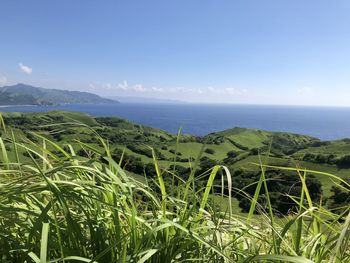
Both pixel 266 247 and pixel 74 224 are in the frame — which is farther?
pixel 266 247

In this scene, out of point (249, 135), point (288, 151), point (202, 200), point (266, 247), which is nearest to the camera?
point (202, 200)

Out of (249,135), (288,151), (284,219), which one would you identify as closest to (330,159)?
(288,151)

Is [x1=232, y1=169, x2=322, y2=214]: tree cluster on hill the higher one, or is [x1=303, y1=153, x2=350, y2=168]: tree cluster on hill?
[x1=232, y1=169, x2=322, y2=214]: tree cluster on hill

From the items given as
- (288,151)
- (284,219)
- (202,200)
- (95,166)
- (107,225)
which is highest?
(95,166)

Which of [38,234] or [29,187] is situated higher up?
[29,187]

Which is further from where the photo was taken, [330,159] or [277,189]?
[330,159]

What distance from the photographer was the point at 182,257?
178 cm

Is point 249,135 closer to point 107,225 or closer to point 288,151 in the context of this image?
point 288,151

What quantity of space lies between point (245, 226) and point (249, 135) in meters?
148

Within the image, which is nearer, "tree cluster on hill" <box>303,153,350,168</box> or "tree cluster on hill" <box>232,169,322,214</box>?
"tree cluster on hill" <box>232,169,322,214</box>

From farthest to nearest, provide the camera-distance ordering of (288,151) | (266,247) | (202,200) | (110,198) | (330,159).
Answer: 1. (288,151)
2. (330,159)
3. (266,247)
4. (202,200)
5. (110,198)

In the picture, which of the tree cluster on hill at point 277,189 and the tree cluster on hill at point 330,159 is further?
the tree cluster on hill at point 330,159

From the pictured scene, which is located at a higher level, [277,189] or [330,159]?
[277,189]

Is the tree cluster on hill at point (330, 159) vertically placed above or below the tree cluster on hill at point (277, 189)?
below
